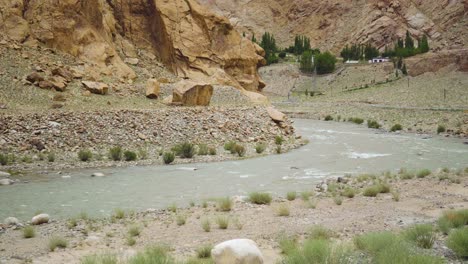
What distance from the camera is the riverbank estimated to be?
29.6ft

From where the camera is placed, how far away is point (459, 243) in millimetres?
7770

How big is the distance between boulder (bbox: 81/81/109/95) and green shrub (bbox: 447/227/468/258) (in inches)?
1033

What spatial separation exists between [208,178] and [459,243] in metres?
11.4

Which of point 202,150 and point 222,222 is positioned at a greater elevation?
point 202,150

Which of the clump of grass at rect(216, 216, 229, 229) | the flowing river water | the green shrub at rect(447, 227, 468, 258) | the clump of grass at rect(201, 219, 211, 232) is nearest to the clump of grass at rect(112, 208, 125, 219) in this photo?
the flowing river water

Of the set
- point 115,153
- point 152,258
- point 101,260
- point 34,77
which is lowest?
point 101,260

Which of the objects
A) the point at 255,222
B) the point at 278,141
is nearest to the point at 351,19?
the point at 278,141

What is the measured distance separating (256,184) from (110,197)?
516 centimetres

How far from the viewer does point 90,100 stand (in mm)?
29047

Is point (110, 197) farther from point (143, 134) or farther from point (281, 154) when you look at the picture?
point (281, 154)

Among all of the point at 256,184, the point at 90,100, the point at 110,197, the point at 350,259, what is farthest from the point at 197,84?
the point at 350,259

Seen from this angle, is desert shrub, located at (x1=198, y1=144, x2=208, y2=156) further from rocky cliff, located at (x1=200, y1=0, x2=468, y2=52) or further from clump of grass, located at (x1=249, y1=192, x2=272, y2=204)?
rocky cliff, located at (x1=200, y1=0, x2=468, y2=52)

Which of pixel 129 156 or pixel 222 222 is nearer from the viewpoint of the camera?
pixel 222 222

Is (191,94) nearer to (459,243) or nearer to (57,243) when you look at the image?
(57,243)
